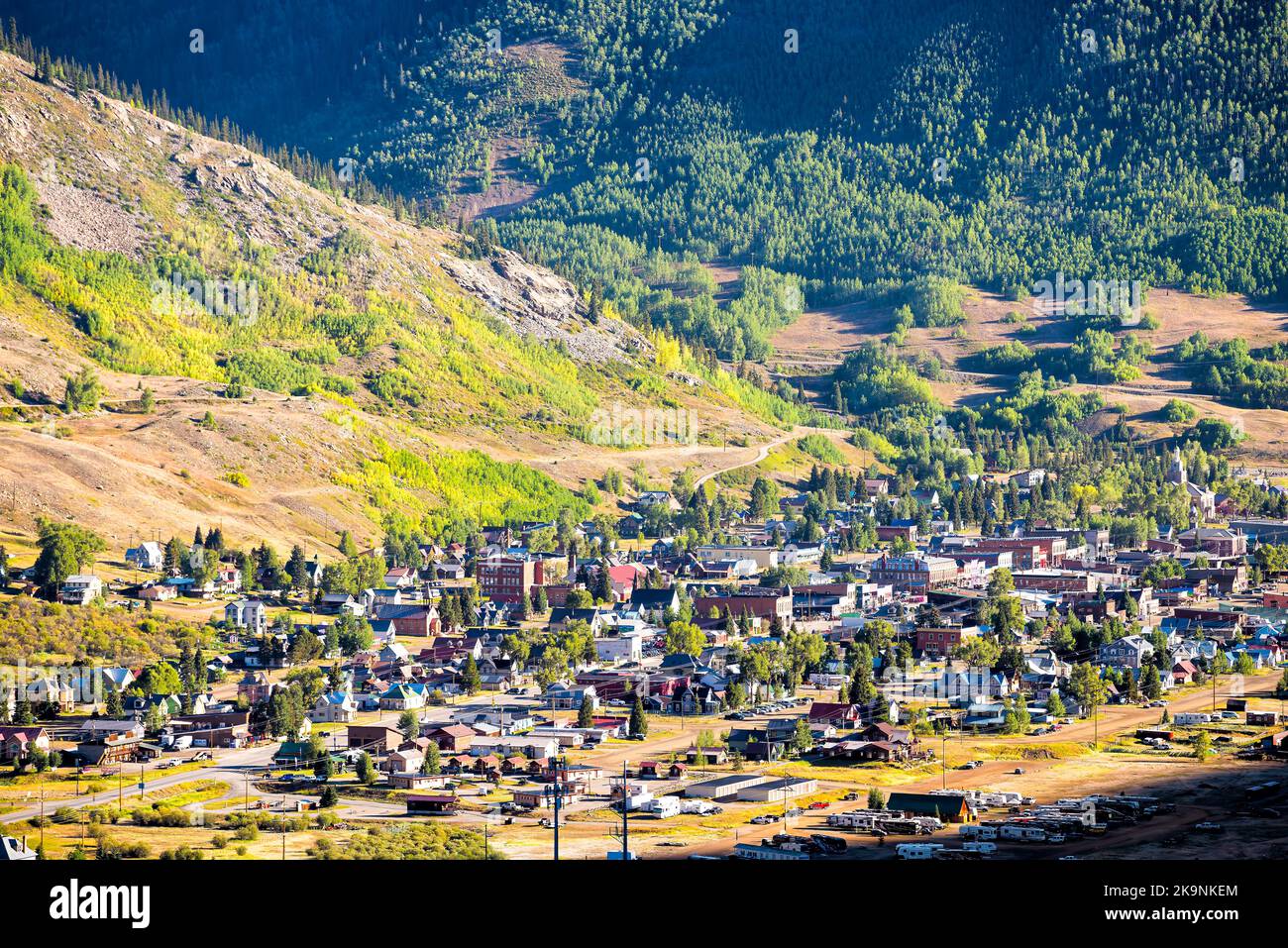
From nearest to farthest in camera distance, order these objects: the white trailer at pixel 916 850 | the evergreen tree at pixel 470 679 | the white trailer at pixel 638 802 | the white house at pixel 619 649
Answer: the white trailer at pixel 916 850 → the white trailer at pixel 638 802 → the evergreen tree at pixel 470 679 → the white house at pixel 619 649

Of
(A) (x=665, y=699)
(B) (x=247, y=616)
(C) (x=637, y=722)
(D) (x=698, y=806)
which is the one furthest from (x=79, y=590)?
(D) (x=698, y=806)

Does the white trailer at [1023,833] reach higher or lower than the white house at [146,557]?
lower

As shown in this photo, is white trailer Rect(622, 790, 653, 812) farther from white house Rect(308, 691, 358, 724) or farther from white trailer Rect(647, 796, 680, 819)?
white house Rect(308, 691, 358, 724)

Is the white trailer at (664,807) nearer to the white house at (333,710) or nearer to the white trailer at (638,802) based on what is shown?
the white trailer at (638,802)

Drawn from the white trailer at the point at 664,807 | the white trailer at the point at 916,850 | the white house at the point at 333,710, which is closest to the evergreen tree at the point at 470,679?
the white house at the point at 333,710

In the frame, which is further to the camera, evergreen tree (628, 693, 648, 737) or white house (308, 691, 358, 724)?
white house (308, 691, 358, 724)

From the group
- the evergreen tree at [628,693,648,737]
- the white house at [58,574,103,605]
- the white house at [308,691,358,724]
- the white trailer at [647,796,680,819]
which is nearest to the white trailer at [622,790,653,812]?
the white trailer at [647,796,680,819]

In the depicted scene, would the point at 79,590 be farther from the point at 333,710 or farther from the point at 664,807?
the point at 664,807

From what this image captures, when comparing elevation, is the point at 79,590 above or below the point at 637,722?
above
